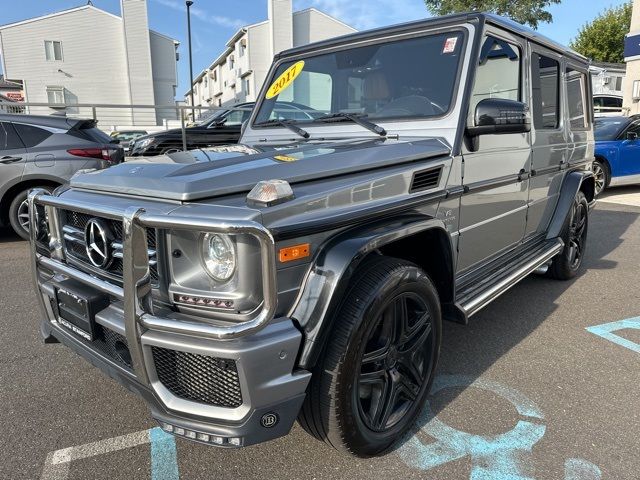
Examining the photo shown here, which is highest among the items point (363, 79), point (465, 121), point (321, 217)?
point (363, 79)

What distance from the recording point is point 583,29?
113 ft

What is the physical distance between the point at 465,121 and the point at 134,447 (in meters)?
2.40

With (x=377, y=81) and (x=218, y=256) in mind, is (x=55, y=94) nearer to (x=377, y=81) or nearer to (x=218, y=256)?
(x=377, y=81)

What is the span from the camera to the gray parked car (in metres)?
6.13

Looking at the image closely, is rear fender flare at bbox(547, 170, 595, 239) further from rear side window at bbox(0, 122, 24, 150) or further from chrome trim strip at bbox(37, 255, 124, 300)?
rear side window at bbox(0, 122, 24, 150)

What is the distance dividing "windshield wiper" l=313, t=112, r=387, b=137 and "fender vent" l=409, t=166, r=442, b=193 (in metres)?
0.45

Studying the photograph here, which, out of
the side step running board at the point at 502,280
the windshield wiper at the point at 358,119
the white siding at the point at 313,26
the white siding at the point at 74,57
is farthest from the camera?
the white siding at the point at 313,26

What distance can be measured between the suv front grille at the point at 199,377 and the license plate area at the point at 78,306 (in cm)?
44

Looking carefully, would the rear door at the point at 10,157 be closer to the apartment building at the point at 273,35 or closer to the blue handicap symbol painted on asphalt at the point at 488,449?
the blue handicap symbol painted on asphalt at the point at 488,449

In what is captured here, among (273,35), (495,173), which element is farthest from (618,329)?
(273,35)

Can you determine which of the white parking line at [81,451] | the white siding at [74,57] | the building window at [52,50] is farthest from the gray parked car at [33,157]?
the building window at [52,50]

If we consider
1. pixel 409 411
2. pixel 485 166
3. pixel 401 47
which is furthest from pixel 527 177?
pixel 409 411

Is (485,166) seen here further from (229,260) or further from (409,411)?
Answer: (229,260)

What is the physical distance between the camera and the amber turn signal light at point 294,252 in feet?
5.74
